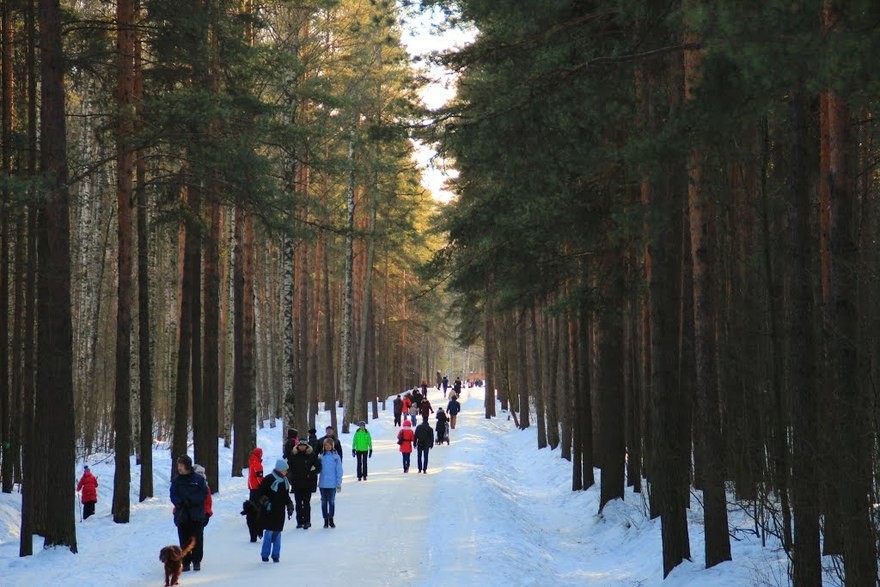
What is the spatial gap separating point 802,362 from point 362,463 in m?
17.7

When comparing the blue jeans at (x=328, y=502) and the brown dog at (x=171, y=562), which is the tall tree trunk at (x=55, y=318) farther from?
the blue jeans at (x=328, y=502)

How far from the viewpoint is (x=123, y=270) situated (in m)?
17.4

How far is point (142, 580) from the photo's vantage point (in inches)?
474

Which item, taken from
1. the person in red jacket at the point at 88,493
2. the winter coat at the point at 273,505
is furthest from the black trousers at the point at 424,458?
the winter coat at the point at 273,505

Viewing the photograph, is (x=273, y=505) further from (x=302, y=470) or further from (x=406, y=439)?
(x=406, y=439)

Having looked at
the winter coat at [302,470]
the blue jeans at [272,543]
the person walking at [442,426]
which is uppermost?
the winter coat at [302,470]

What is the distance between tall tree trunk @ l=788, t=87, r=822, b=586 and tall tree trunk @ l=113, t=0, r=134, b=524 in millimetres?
12276

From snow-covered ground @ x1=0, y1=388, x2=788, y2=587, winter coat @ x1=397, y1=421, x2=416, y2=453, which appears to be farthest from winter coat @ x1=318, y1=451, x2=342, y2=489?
winter coat @ x1=397, y1=421, x2=416, y2=453

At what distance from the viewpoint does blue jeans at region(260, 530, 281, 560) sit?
538 inches

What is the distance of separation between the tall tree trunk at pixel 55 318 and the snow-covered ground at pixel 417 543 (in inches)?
32.7

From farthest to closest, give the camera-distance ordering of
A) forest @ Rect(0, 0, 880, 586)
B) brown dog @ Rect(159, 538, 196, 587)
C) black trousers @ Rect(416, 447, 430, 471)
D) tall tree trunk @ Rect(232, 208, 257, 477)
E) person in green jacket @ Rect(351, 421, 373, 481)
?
black trousers @ Rect(416, 447, 430, 471)
tall tree trunk @ Rect(232, 208, 257, 477)
person in green jacket @ Rect(351, 421, 373, 481)
brown dog @ Rect(159, 538, 196, 587)
forest @ Rect(0, 0, 880, 586)

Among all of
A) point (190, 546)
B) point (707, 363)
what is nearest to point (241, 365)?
point (190, 546)

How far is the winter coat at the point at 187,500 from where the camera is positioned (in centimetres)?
1295

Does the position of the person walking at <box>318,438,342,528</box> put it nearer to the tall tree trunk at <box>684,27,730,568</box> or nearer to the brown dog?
the brown dog
